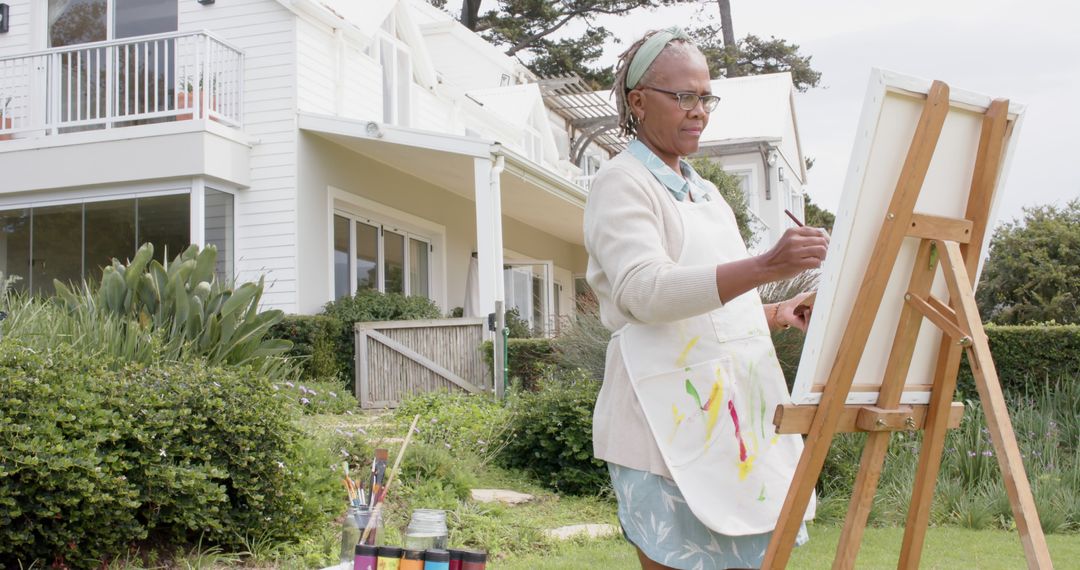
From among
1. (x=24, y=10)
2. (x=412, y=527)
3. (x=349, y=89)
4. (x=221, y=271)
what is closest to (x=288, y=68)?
(x=349, y=89)

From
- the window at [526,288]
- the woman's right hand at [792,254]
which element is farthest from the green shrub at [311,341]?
the woman's right hand at [792,254]

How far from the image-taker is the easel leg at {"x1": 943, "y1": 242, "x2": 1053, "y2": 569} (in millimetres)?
1880

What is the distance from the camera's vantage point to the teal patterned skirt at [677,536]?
1.97 m

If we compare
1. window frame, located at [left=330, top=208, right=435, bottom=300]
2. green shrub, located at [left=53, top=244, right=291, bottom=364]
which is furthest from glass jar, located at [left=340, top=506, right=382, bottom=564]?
window frame, located at [left=330, top=208, right=435, bottom=300]

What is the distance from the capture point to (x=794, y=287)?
768 centimetres

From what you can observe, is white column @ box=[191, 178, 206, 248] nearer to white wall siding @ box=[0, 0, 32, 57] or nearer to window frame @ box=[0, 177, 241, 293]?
window frame @ box=[0, 177, 241, 293]

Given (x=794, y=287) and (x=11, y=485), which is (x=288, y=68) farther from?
(x=11, y=485)

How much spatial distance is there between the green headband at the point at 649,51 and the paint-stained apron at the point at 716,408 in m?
0.34

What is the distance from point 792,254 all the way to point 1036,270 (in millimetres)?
16870

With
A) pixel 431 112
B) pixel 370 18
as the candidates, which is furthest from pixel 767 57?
pixel 370 18

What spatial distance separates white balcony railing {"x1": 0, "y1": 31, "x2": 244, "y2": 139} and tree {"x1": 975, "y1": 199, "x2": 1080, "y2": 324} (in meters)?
12.7

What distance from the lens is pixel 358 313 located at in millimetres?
11305

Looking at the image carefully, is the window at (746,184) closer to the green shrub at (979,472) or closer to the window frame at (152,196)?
the window frame at (152,196)

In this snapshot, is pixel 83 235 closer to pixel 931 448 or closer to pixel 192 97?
pixel 192 97
